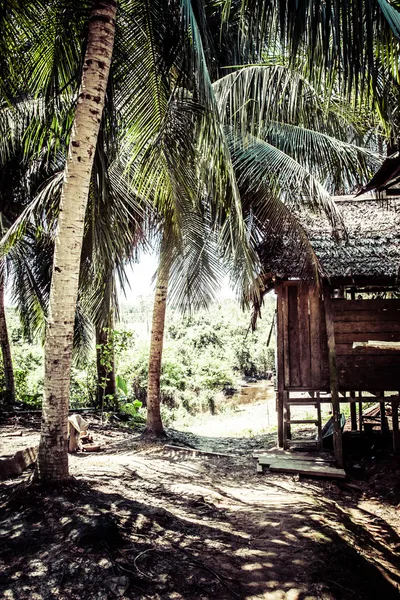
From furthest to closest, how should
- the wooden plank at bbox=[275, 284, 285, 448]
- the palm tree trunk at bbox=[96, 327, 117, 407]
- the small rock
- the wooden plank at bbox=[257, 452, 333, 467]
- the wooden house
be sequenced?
the palm tree trunk at bbox=[96, 327, 117, 407], the wooden plank at bbox=[275, 284, 285, 448], the wooden house, the wooden plank at bbox=[257, 452, 333, 467], the small rock

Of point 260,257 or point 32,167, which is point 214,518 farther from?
point 32,167

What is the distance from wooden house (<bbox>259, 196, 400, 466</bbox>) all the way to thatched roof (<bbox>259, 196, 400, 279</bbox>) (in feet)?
0.05

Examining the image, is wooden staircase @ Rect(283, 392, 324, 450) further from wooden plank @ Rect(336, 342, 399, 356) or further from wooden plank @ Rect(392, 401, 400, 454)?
wooden plank @ Rect(392, 401, 400, 454)

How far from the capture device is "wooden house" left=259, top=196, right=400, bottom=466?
23.1 ft

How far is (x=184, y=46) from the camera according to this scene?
4129 mm

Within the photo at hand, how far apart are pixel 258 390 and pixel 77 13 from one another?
2423cm

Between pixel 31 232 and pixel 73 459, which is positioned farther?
pixel 31 232

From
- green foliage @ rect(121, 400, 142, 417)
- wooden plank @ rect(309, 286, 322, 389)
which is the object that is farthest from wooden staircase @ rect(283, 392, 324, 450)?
green foliage @ rect(121, 400, 142, 417)

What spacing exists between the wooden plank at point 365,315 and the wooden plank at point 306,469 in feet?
8.30

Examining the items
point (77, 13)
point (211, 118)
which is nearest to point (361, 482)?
point (211, 118)

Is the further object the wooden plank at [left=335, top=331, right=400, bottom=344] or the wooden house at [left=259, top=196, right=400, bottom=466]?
the wooden plank at [left=335, top=331, right=400, bottom=344]

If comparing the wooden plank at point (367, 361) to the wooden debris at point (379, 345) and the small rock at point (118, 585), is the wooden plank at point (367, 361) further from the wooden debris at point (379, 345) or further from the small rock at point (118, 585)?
the small rock at point (118, 585)

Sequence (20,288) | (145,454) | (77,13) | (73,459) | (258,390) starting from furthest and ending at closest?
(258,390), (20,288), (145,454), (73,459), (77,13)

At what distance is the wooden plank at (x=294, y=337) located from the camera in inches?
299
